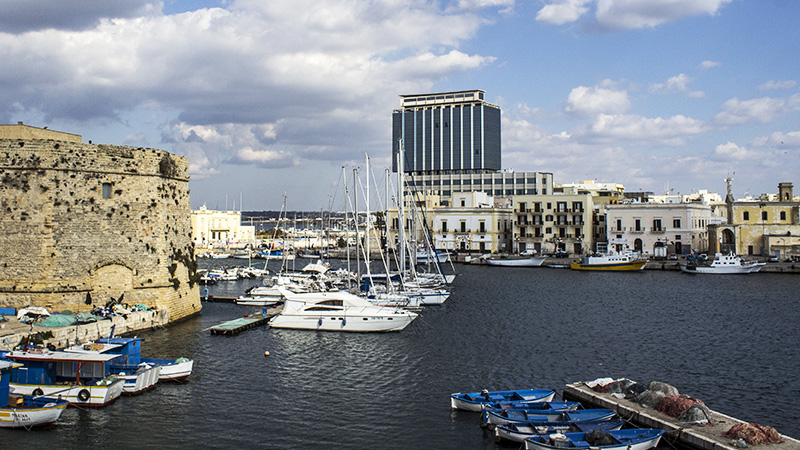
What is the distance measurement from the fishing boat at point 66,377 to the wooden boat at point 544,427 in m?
12.5

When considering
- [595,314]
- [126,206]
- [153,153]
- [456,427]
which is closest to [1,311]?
[126,206]

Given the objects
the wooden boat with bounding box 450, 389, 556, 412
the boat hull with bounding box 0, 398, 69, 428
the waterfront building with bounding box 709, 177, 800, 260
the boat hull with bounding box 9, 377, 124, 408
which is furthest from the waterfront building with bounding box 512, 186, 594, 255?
the boat hull with bounding box 0, 398, 69, 428

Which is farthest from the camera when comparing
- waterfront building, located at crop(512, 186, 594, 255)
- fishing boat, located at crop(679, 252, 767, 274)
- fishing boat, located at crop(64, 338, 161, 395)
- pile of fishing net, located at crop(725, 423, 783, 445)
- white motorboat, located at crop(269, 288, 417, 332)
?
waterfront building, located at crop(512, 186, 594, 255)

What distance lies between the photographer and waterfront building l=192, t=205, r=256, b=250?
11849 cm

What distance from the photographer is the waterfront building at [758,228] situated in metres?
74.2

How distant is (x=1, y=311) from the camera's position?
91.1 feet

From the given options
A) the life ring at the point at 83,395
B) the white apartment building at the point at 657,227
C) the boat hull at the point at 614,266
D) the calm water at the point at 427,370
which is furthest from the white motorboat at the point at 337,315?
the white apartment building at the point at 657,227

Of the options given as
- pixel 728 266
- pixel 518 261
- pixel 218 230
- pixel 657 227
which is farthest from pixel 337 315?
pixel 218 230

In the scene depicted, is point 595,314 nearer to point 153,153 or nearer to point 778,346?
point 778,346

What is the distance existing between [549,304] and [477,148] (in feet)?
327

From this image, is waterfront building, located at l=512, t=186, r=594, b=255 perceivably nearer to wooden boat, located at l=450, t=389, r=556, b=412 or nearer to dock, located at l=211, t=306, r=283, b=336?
dock, located at l=211, t=306, r=283, b=336

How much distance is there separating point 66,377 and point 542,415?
15.2m

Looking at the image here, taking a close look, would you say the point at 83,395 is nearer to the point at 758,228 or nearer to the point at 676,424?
the point at 676,424

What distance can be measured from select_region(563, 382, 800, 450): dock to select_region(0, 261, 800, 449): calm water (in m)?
2.68
